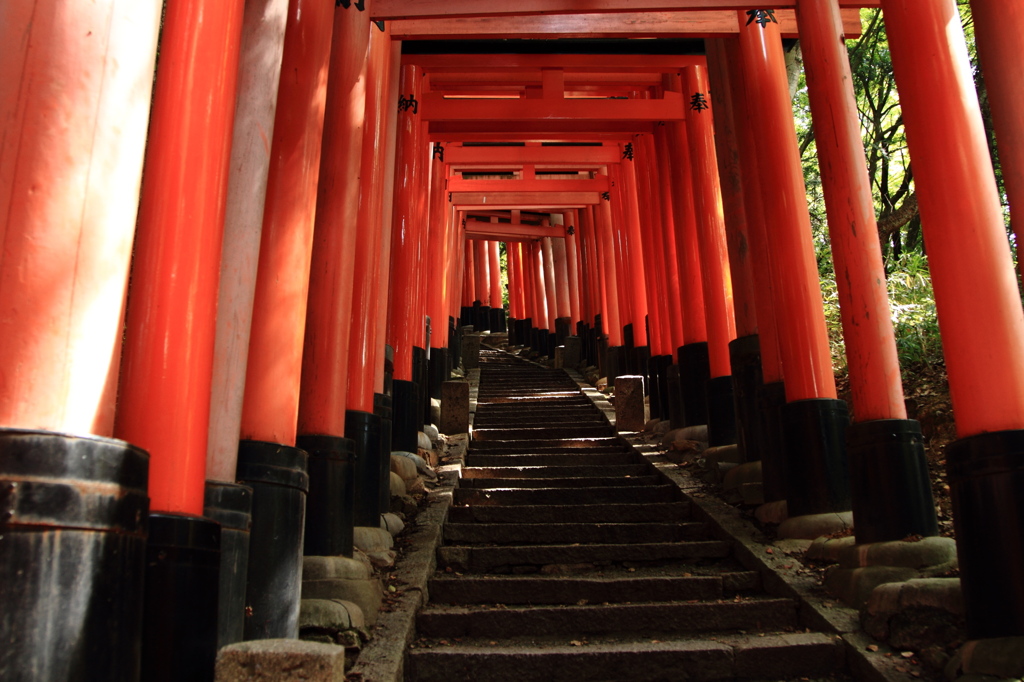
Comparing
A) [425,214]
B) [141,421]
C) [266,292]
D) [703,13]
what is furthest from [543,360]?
[141,421]

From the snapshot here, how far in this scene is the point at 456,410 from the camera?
970cm

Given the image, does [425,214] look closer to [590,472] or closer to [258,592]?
[590,472]

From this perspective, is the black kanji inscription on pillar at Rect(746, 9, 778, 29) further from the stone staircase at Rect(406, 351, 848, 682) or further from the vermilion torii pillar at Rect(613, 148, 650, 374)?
the vermilion torii pillar at Rect(613, 148, 650, 374)

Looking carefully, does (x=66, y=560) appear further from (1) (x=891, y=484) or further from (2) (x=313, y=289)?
(1) (x=891, y=484)

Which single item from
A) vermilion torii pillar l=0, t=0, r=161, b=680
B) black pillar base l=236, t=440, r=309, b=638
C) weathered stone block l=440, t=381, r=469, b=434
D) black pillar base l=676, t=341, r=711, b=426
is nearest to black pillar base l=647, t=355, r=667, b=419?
black pillar base l=676, t=341, r=711, b=426

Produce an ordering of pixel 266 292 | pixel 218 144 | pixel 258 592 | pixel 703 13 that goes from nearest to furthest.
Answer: pixel 218 144, pixel 258 592, pixel 266 292, pixel 703 13

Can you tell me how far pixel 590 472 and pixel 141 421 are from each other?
18.2ft

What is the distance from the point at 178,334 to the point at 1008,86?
376 cm

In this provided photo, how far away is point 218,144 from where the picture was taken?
2.96 meters

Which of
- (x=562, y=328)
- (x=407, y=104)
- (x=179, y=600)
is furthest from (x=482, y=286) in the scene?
(x=179, y=600)

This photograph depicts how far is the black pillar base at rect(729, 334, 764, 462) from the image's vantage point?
22.2ft

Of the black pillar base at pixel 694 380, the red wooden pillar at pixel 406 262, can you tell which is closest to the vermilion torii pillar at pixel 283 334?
the red wooden pillar at pixel 406 262

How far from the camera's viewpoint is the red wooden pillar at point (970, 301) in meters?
3.53

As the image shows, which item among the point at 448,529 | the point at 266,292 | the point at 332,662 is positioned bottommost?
the point at 332,662
